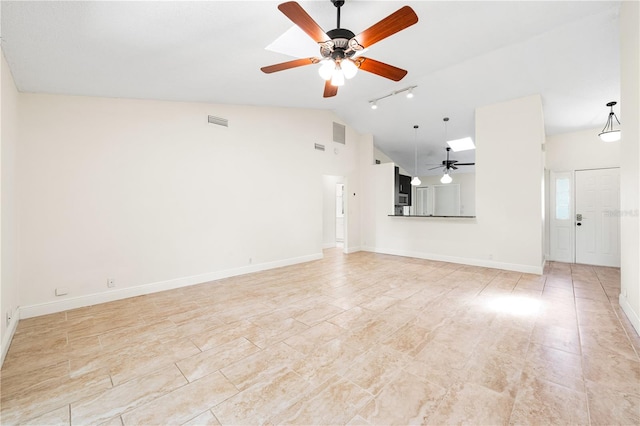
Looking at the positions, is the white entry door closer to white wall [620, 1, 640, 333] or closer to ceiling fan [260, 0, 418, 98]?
white wall [620, 1, 640, 333]

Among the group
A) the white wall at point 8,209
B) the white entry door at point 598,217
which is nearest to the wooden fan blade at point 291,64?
the white wall at point 8,209

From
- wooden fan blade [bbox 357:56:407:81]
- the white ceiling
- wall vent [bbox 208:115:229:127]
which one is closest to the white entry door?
the white ceiling

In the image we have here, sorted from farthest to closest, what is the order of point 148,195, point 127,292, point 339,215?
1. point 339,215
2. point 148,195
3. point 127,292

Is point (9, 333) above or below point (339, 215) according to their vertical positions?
below

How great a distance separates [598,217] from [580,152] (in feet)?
4.79

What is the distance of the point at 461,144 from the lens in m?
7.23

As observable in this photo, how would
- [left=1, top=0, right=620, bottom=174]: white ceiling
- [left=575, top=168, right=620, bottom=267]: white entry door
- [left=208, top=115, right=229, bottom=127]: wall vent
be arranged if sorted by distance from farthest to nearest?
[left=575, top=168, right=620, bottom=267]: white entry door
[left=208, top=115, right=229, bottom=127]: wall vent
[left=1, top=0, right=620, bottom=174]: white ceiling

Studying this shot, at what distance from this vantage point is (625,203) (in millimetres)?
2871

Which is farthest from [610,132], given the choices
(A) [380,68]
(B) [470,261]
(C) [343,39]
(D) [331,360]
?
(D) [331,360]

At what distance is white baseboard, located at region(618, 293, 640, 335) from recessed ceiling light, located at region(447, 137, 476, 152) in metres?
4.78

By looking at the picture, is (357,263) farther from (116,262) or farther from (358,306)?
(116,262)

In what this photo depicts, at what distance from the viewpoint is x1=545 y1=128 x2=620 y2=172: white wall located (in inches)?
218

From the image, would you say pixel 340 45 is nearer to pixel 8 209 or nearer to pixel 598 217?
pixel 8 209

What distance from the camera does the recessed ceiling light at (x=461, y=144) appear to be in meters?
7.00
